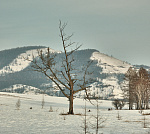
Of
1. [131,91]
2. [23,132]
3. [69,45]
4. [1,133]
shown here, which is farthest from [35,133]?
[131,91]

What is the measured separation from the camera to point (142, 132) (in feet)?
35.3

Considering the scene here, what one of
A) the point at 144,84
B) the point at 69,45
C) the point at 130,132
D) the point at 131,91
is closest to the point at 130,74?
the point at 131,91

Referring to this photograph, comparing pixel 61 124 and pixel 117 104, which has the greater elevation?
pixel 61 124

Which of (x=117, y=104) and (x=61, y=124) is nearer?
(x=61, y=124)

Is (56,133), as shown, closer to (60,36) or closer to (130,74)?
(60,36)

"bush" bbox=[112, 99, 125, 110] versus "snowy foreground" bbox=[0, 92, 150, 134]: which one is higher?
"snowy foreground" bbox=[0, 92, 150, 134]

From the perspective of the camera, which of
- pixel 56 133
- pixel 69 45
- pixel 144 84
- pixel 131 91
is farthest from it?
pixel 131 91

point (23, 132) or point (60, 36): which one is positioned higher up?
point (60, 36)

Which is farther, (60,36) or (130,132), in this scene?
(60,36)

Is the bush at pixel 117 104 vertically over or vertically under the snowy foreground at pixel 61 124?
under

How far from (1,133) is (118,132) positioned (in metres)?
5.02

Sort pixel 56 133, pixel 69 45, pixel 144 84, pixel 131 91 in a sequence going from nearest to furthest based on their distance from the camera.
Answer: pixel 56 133 → pixel 69 45 → pixel 144 84 → pixel 131 91

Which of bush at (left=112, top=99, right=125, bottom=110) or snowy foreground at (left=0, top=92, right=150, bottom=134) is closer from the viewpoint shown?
snowy foreground at (left=0, top=92, right=150, bottom=134)

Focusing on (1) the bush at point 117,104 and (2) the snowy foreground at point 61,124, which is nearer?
(2) the snowy foreground at point 61,124
